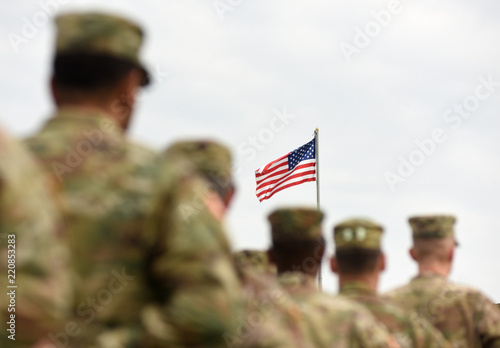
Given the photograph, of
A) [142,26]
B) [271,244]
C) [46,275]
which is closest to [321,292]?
[271,244]

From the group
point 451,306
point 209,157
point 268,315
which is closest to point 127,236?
point 268,315

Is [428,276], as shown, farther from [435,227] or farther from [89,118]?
[89,118]

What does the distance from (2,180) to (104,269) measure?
0.78 meters

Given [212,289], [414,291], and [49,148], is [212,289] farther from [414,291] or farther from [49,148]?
[414,291]

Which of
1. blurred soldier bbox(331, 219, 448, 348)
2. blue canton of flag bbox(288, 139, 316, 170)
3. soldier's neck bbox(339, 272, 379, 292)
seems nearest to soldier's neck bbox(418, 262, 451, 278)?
blurred soldier bbox(331, 219, 448, 348)

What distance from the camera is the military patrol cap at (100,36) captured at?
3.76 m

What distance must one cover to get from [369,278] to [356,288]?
0.13m

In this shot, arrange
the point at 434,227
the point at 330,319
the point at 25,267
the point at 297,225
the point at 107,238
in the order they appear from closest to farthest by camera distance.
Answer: the point at 25,267, the point at 107,238, the point at 330,319, the point at 297,225, the point at 434,227

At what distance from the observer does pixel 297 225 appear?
631 cm

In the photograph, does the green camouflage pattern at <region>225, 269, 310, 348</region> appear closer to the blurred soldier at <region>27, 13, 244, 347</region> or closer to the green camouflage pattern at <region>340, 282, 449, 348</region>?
the blurred soldier at <region>27, 13, 244, 347</region>

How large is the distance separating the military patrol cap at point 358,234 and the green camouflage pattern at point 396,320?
0.31 metres

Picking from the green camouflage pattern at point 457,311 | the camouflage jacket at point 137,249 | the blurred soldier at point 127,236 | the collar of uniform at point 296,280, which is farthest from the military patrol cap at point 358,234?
the camouflage jacket at point 137,249
